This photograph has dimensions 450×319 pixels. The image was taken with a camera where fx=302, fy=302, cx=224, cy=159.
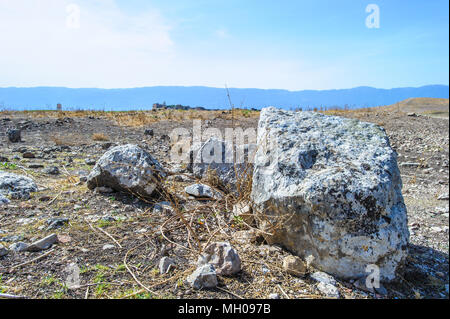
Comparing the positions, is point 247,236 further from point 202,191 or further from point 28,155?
point 28,155

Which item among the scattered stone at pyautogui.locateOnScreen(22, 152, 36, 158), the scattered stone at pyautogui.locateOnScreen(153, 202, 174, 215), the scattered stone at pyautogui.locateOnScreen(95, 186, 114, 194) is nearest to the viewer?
the scattered stone at pyautogui.locateOnScreen(153, 202, 174, 215)

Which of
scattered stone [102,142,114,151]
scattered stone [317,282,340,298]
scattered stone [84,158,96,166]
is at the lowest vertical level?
scattered stone [317,282,340,298]

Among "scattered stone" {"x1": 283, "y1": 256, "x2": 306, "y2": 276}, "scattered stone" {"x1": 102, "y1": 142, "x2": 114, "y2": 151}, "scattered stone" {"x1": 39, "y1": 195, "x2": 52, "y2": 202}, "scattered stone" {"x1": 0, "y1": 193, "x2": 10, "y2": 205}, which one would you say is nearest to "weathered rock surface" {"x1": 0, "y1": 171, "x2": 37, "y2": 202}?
"scattered stone" {"x1": 0, "y1": 193, "x2": 10, "y2": 205}

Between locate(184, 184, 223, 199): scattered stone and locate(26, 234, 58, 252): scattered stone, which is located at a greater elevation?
locate(184, 184, 223, 199): scattered stone

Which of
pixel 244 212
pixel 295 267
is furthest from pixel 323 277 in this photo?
pixel 244 212

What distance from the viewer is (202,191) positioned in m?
3.76

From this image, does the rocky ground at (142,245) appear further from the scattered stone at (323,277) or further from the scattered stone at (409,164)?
the scattered stone at (409,164)

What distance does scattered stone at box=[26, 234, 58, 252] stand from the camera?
8.02 ft

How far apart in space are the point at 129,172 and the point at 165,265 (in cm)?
151

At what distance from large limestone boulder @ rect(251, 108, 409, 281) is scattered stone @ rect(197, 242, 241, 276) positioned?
44cm

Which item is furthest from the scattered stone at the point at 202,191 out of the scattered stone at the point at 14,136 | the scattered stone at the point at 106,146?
the scattered stone at the point at 14,136

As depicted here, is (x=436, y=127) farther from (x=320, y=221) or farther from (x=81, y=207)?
(x=81, y=207)

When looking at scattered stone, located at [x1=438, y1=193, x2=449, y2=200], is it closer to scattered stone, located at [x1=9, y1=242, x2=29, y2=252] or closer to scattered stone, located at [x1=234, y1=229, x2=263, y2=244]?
scattered stone, located at [x1=234, y1=229, x2=263, y2=244]
